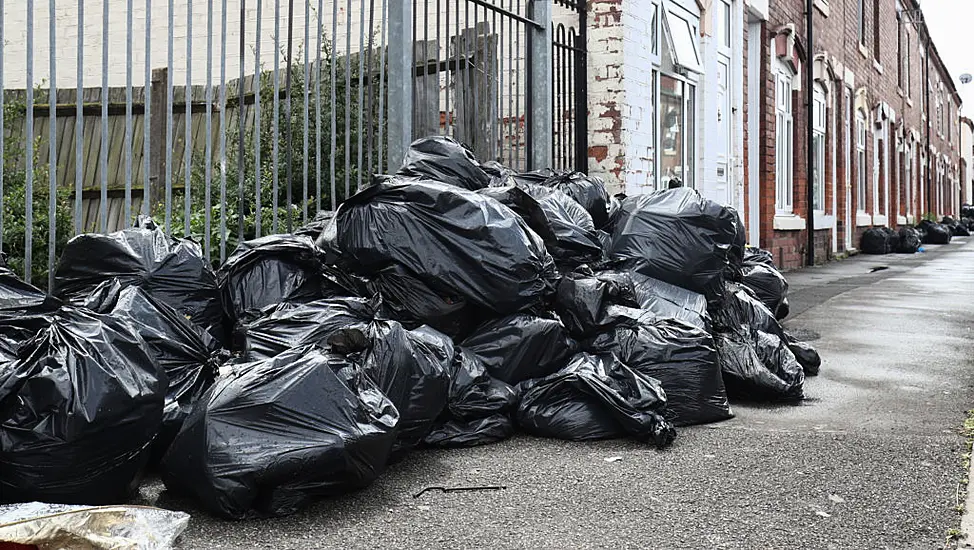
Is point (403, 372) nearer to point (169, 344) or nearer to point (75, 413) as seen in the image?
point (169, 344)

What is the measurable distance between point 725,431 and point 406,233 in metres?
1.49

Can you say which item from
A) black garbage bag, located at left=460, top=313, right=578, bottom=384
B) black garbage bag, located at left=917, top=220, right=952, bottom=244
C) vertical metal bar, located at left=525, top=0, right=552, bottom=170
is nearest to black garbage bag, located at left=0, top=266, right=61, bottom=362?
black garbage bag, located at left=460, top=313, right=578, bottom=384

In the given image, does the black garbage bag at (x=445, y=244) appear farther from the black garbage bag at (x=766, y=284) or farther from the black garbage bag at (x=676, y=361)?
the black garbage bag at (x=766, y=284)

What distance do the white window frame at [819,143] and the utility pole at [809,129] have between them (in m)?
0.90

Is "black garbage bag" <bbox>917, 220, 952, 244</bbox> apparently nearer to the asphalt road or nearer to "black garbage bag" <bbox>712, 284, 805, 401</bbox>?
the asphalt road

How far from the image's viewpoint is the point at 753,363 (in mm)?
4352

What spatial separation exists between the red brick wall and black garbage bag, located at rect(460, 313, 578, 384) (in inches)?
359

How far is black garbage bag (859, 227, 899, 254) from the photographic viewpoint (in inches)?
778

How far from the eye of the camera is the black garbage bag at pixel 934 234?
2603 cm

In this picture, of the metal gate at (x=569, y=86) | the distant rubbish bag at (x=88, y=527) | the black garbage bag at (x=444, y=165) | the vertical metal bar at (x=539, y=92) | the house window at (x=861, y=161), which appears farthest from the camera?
the house window at (x=861, y=161)

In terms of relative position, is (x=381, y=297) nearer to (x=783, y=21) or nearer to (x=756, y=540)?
(x=756, y=540)

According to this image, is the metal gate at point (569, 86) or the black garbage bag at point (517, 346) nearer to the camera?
the black garbage bag at point (517, 346)

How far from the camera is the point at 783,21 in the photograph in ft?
43.7

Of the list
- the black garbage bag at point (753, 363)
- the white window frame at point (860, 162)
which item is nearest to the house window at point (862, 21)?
the white window frame at point (860, 162)
